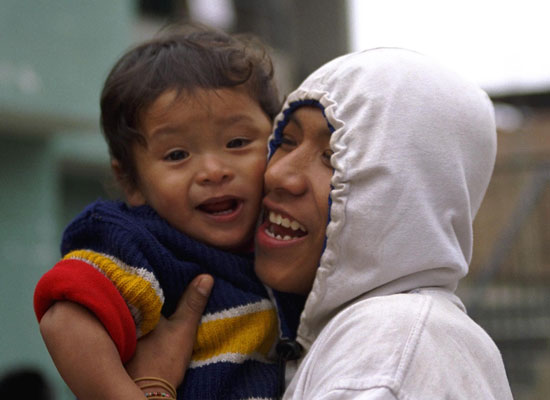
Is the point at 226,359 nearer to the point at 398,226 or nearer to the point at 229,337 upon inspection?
the point at 229,337

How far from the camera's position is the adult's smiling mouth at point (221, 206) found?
2.52 metres

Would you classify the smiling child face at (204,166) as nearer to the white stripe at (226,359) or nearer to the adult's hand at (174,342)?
the adult's hand at (174,342)

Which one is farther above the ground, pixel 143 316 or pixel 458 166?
pixel 458 166

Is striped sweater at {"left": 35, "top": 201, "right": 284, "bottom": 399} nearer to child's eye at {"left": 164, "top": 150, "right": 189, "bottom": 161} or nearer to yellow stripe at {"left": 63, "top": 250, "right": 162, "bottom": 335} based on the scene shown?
yellow stripe at {"left": 63, "top": 250, "right": 162, "bottom": 335}

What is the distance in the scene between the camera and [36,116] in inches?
295

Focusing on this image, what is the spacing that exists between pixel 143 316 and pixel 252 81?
3.05 ft

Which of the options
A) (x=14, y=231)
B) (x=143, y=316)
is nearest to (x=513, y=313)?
(x=14, y=231)

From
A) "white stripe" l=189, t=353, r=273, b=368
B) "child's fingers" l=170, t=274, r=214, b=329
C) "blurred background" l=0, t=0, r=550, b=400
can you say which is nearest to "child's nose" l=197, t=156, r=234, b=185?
"child's fingers" l=170, t=274, r=214, b=329

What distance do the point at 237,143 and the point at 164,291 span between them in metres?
0.60

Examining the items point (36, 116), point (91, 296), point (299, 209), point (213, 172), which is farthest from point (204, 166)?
point (36, 116)

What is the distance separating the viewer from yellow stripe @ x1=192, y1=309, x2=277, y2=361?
7.46ft

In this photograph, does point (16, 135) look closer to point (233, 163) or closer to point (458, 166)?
point (233, 163)

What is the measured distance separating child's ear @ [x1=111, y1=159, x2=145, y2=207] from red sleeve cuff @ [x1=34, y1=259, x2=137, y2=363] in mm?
578

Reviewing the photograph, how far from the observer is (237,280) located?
7.91 feet
